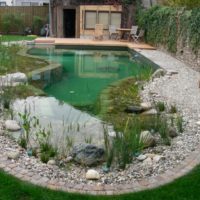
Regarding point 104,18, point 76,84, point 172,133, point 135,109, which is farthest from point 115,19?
point 172,133

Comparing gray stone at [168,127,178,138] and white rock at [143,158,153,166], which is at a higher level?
gray stone at [168,127,178,138]

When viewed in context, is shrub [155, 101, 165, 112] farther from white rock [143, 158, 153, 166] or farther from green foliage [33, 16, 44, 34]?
green foliage [33, 16, 44, 34]

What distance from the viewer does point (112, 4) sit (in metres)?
21.6

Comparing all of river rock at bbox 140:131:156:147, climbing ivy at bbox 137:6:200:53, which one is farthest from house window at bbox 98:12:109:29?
river rock at bbox 140:131:156:147

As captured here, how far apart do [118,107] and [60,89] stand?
2.53 metres

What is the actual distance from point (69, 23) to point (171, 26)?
10852 millimetres

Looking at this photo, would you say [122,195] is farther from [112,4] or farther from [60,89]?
[112,4]

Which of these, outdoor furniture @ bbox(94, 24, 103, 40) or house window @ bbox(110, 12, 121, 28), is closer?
outdoor furniture @ bbox(94, 24, 103, 40)

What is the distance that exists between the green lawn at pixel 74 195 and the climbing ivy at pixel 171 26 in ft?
27.4

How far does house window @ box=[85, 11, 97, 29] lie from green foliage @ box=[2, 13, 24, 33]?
4.05 metres

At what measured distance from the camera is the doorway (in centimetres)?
2361

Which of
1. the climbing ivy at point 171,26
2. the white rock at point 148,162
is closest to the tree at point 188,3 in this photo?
the climbing ivy at point 171,26

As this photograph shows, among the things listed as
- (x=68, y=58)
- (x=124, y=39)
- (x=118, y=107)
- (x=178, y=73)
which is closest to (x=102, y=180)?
(x=118, y=107)

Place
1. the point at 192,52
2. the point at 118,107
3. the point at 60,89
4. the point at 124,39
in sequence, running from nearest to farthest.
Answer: the point at 118,107, the point at 60,89, the point at 192,52, the point at 124,39
